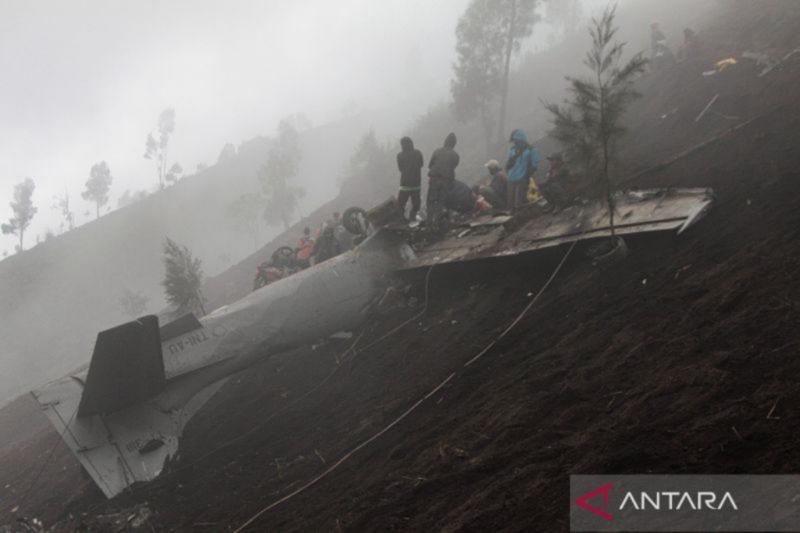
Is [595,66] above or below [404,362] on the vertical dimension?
above

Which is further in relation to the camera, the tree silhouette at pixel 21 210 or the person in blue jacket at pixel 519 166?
the tree silhouette at pixel 21 210

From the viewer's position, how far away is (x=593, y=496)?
384cm

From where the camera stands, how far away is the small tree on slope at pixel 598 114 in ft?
30.8

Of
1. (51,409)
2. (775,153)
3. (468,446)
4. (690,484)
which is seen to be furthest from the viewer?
(775,153)

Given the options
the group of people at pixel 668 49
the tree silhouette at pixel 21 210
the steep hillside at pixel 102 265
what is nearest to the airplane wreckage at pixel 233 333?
the group of people at pixel 668 49

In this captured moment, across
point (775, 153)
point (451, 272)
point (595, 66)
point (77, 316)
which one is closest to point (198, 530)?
point (451, 272)

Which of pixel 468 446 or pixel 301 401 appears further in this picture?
pixel 301 401

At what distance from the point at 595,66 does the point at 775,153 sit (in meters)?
4.30

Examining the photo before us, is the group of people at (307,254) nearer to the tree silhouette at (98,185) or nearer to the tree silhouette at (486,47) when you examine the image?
the tree silhouette at (486,47)

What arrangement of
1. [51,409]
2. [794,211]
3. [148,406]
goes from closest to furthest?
[794,211], [51,409], [148,406]

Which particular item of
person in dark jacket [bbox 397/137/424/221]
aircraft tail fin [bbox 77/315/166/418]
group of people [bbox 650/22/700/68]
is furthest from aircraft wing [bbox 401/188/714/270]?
group of people [bbox 650/22/700/68]

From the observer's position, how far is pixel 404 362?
9578 millimetres

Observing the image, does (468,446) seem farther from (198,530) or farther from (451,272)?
(451,272)
